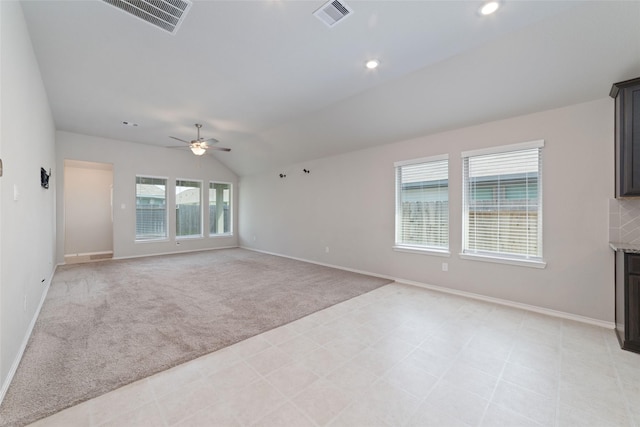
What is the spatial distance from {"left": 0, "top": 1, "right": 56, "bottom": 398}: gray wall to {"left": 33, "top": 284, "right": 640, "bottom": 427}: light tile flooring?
1060 millimetres

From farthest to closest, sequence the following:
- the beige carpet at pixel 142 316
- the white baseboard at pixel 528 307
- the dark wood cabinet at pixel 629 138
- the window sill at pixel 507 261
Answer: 1. the window sill at pixel 507 261
2. the white baseboard at pixel 528 307
3. the dark wood cabinet at pixel 629 138
4. the beige carpet at pixel 142 316

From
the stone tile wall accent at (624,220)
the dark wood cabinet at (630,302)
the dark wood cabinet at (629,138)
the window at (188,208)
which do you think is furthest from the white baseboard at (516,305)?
the window at (188,208)

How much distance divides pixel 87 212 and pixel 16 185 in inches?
271

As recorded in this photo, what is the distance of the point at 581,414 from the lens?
169 centimetres

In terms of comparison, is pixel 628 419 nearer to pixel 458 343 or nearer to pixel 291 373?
pixel 458 343

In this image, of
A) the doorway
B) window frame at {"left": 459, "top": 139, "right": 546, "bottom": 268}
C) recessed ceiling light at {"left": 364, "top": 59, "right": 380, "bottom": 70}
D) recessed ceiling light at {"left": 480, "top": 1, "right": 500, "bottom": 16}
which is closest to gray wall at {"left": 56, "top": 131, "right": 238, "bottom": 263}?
the doorway

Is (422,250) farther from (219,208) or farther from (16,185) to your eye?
(219,208)

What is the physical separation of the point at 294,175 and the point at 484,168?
4.50m

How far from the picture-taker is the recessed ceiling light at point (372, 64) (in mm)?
3063

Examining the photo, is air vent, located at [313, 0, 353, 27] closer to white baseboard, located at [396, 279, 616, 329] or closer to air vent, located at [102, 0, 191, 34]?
air vent, located at [102, 0, 191, 34]

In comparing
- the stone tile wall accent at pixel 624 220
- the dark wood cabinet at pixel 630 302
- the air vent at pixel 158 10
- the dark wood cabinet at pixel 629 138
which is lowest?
the dark wood cabinet at pixel 630 302

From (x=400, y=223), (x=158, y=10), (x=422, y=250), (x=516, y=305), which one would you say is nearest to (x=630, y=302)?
(x=516, y=305)

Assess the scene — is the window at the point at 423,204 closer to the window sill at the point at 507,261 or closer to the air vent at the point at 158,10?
the window sill at the point at 507,261

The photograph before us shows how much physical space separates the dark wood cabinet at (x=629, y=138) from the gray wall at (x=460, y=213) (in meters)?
0.28
